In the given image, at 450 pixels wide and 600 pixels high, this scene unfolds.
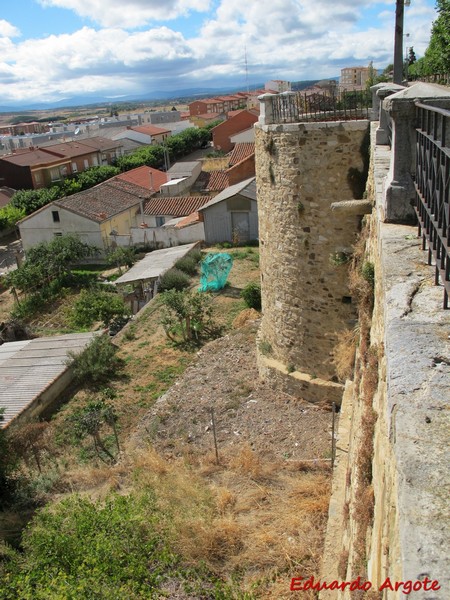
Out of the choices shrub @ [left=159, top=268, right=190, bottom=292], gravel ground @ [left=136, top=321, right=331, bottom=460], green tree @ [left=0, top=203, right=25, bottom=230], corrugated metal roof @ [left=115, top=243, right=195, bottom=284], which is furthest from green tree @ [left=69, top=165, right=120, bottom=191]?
gravel ground @ [left=136, top=321, right=331, bottom=460]

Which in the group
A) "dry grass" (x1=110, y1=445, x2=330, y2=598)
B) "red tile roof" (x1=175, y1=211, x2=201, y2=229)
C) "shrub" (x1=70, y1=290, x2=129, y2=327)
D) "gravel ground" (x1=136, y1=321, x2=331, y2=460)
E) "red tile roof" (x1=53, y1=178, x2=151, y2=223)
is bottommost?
"shrub" (x1=70, y1=290, x2=129, y2=327)

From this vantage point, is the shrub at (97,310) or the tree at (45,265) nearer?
the shrub at (97,310)

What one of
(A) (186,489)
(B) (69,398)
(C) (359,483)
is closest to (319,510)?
(A) (186,489)

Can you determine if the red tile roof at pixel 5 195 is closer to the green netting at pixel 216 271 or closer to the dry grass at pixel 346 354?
the green netting at pixel 216 271

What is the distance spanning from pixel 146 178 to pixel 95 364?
26.8m

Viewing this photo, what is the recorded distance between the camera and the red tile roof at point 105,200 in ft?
92.2

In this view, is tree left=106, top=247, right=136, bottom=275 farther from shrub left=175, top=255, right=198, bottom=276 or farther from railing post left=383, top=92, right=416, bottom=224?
railing post left=383, top=92, right=416, bottom=224

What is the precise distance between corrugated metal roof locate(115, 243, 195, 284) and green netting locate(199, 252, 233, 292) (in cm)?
210

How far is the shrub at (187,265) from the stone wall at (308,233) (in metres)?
11.7

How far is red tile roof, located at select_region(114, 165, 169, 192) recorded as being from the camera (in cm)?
3600

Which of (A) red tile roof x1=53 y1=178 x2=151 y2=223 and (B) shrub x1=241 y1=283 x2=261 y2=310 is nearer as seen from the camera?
(B) shrub x1=241 y1=283 x2=261 y2=310

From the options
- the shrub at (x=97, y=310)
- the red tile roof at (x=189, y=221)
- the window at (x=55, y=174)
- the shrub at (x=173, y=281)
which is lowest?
the shrub at (x=97, y=310)

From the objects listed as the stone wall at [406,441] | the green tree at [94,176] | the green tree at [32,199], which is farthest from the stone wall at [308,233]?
the green tree at [94,176]

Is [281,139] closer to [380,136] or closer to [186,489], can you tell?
[380,136]
